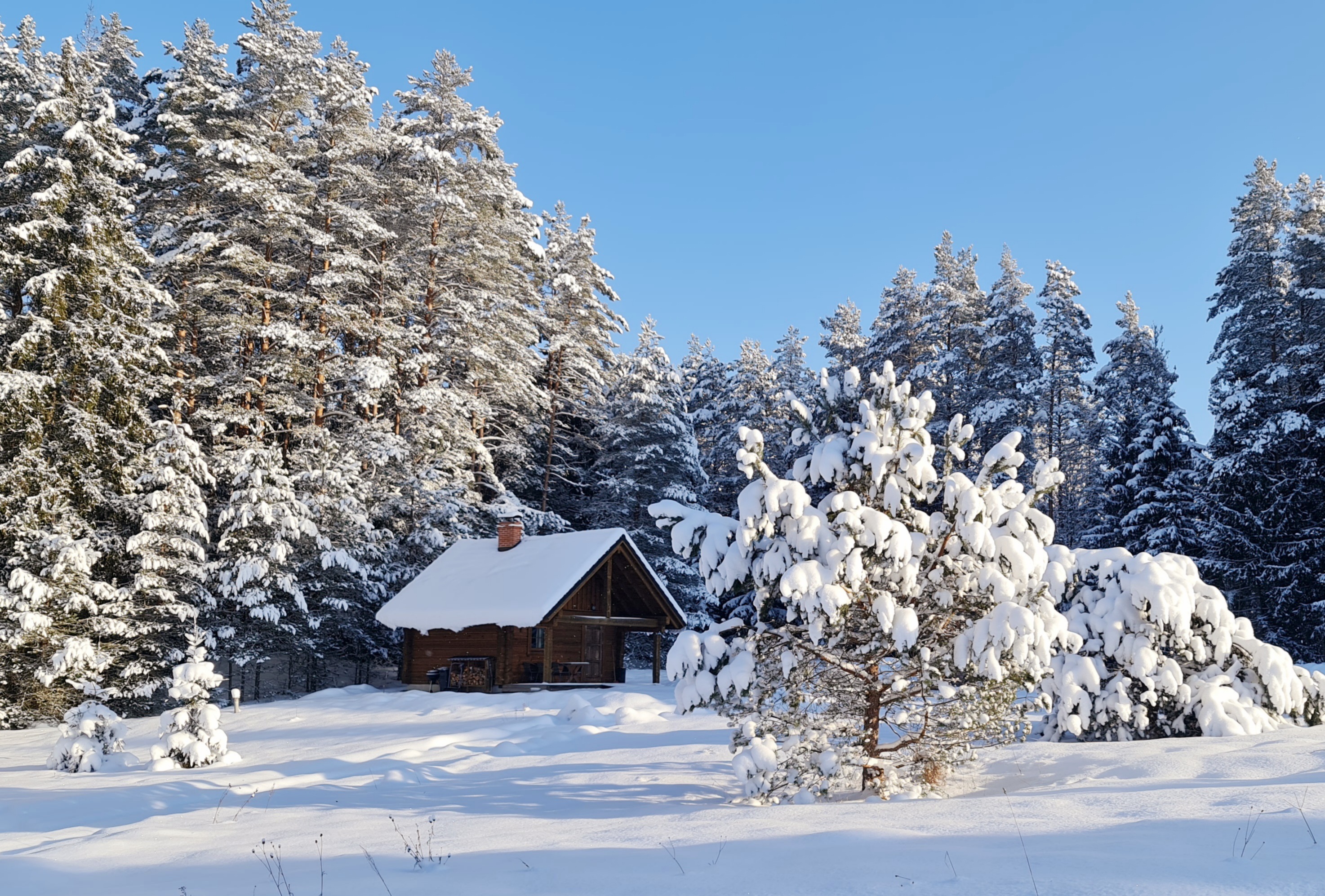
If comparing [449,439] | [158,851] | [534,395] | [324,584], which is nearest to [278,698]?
[324,584]

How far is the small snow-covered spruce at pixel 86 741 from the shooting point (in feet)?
50.5

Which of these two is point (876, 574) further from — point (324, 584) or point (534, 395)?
point (534, 395)

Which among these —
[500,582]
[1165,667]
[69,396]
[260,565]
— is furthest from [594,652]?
[1165,667]

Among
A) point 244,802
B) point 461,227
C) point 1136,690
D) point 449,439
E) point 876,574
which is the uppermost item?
point 461,227

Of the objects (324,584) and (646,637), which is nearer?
(324,584)

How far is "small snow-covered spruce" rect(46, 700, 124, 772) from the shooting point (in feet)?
50.5

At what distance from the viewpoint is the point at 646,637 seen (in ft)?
133

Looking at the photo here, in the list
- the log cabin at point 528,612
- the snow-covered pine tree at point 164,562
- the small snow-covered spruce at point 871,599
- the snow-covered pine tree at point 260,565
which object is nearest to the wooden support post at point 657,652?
the log cabin at point 528,612

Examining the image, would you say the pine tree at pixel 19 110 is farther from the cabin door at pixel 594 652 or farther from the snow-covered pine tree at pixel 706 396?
the snow-covered pine tree at pixel 706 396

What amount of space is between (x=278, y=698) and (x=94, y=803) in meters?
17.1

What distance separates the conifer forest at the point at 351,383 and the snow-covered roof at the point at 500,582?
216cm

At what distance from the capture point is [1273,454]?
27.8 m

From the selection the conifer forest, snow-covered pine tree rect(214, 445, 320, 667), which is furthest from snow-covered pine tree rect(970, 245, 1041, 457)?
snow-covered pine tree rect(214, 445, 320, 667)

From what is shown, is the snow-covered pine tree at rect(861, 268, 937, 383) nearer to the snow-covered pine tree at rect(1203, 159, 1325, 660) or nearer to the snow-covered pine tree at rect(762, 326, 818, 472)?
the snow-covered pine tree at rect(762, 326, 818, 472)
